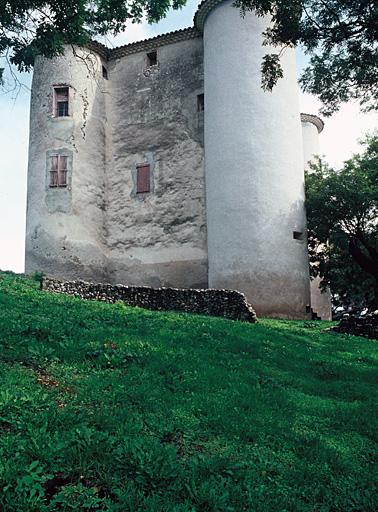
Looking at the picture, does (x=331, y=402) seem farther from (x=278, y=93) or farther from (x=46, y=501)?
(x=278, y=93)

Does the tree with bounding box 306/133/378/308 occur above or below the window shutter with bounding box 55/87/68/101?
below

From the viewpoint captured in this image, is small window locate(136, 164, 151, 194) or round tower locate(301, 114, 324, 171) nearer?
small window locate(136, 164, 151, 194)

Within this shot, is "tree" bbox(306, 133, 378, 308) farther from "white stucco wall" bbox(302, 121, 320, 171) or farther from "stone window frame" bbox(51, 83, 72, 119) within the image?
"stone window frame" bbox(51, 83, 72, 119)

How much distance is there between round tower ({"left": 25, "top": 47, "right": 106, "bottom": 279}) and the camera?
21719mm

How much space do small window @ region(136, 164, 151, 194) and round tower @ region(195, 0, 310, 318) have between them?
332 centimetres

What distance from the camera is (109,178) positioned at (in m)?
24.1

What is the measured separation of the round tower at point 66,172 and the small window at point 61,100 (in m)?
0.05

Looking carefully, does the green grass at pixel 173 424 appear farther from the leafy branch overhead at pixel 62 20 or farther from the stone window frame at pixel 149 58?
the stone window frame at pixel 149 58

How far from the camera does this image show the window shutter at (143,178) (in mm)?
23219

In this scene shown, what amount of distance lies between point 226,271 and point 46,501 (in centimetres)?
1613

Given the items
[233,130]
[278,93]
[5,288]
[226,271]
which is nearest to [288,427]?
[5,288]


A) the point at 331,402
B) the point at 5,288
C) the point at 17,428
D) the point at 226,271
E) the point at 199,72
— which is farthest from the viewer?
the point at 199,72

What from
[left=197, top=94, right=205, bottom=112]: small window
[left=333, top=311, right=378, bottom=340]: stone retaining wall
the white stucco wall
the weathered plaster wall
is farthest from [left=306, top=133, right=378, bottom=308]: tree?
the white stucco wall

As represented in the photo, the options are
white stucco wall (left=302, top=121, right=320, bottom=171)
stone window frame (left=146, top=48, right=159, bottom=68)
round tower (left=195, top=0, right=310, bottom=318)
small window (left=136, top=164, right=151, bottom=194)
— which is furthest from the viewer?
white stucco wall (left=302, top=121, right=320, bottom=171)
